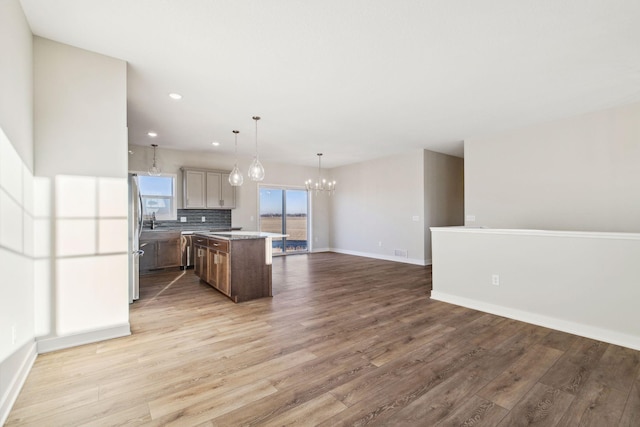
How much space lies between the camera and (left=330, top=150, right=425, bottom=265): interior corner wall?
7.01 m

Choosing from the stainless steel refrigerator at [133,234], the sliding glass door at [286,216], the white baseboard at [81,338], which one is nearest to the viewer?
the white baseboard at [81,338]

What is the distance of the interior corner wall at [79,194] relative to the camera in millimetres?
2568

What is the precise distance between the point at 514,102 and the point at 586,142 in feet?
4.83

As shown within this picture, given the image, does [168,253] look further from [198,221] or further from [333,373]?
[333,373]

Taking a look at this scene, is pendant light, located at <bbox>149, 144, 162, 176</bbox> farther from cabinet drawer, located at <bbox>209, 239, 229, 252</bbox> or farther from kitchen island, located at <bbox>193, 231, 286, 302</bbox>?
kitchen island, located at <bbox>193, 231, 286, 302</bbox>

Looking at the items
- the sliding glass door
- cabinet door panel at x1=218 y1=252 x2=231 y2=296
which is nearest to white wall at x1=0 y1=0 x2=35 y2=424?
cabinet door panel at x1=218 y1=252 x2=231 y2=296

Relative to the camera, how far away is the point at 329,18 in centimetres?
230

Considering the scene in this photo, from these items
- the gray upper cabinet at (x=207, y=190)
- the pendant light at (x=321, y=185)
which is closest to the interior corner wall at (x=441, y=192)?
the pendant light at (x=321, y=185)

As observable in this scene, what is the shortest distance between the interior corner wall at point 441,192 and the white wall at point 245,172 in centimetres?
359

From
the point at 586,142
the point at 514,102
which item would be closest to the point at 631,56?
the point at 514,102

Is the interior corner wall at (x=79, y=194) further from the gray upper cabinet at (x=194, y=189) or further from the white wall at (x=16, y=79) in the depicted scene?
the gray upper cabinet at (x=194, y=189)

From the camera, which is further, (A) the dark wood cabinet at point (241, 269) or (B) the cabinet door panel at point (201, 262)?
(B) the cabinet door panel at point (201, 262)

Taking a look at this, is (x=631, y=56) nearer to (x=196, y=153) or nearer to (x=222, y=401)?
(x=222, y=401)

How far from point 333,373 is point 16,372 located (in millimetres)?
2186
